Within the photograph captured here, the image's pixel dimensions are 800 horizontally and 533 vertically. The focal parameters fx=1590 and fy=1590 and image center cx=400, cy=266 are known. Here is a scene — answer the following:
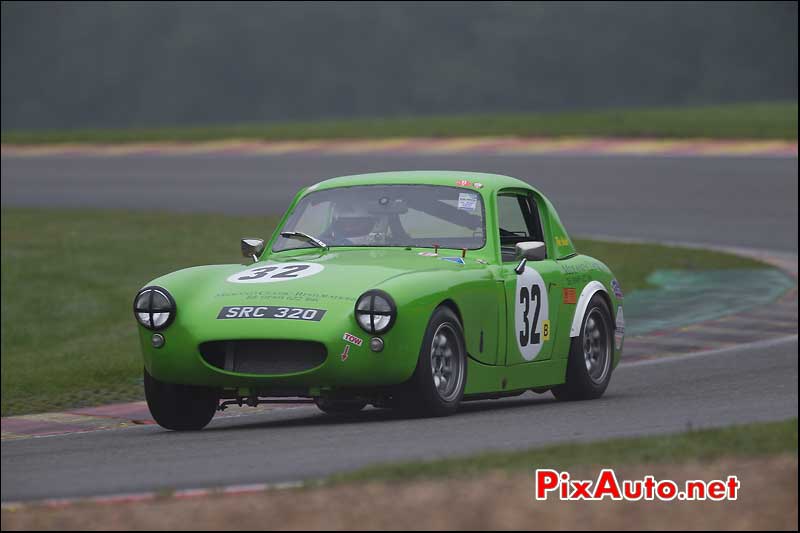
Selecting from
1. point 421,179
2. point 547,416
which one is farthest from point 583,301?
point 547,416

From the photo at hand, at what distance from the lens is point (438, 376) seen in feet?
25.7

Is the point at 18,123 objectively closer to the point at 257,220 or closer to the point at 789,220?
the point at 257,220

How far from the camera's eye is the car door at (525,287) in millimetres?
8586

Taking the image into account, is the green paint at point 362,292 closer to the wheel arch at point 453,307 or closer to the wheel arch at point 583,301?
the wheel arch at point 453,307

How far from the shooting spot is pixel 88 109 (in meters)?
32.5

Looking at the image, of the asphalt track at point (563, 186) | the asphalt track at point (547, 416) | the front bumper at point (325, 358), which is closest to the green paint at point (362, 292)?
the front bumper at point (325, 358)

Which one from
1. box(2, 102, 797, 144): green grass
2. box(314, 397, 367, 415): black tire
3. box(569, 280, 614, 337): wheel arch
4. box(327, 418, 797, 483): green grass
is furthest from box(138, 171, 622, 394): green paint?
box(2, 102, 797, 144): green grass

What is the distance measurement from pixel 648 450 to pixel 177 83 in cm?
2846

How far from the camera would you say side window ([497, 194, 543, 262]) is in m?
9.18

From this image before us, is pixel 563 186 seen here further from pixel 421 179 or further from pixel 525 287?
pixel 525 287

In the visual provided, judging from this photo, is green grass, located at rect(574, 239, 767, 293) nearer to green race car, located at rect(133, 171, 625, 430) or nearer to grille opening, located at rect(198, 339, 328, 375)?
green race car, located at rect(133, 171, 625, 430)

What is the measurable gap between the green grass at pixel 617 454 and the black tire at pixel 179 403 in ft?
8.30

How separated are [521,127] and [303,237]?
21.8 metres

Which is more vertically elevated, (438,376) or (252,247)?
(252,247)
